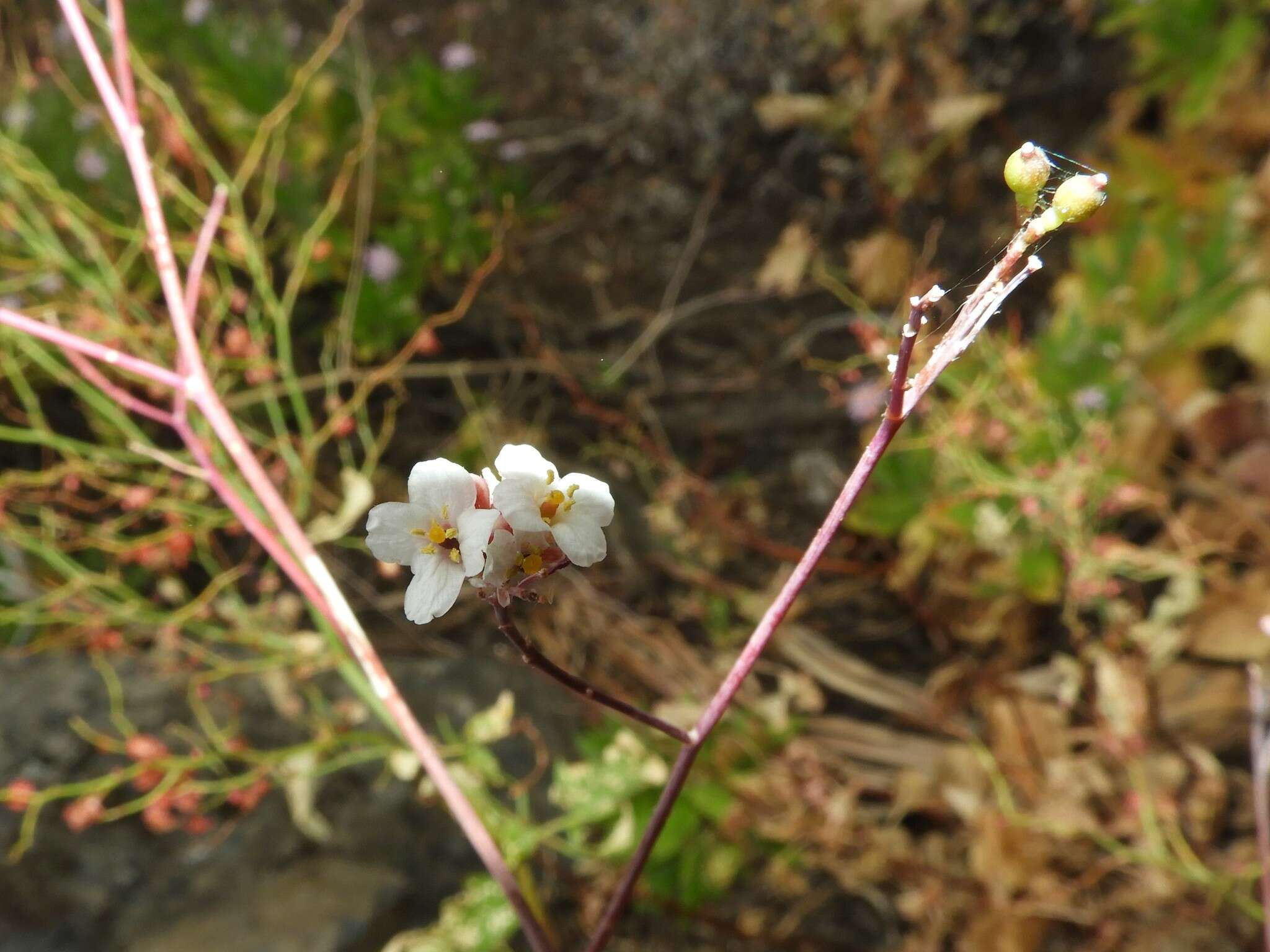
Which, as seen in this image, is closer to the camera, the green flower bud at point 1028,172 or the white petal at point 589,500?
the green flower bud at point 1028,172

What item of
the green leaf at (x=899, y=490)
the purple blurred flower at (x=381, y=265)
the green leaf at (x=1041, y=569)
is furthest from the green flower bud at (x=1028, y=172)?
the purple blurred flower at (x=381, y=265)

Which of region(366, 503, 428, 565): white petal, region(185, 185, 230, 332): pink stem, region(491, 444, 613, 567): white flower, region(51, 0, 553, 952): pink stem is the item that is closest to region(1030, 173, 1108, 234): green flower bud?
region(491, 444, 613, 567): white flower

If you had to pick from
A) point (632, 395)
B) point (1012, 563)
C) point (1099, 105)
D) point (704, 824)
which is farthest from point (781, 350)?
point (704, 824)

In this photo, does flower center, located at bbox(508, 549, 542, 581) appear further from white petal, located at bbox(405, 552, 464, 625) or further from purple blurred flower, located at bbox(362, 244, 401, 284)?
purple blurred flower, located at bbox(362, 244, 401, 284)

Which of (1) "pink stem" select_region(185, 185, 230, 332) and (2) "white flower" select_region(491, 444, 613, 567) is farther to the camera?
(1) "pink stem" select_region(185, 185, 230, 332)

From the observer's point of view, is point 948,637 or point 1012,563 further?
point 948,637

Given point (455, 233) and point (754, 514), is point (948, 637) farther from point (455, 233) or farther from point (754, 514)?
point (455, 233)

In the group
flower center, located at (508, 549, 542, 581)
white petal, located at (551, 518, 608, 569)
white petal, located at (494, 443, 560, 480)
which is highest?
white petal, located at (494, 443, 560, 480)

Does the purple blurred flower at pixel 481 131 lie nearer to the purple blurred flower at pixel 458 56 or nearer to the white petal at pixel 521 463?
the purple blurred flower at pixel 458 56
